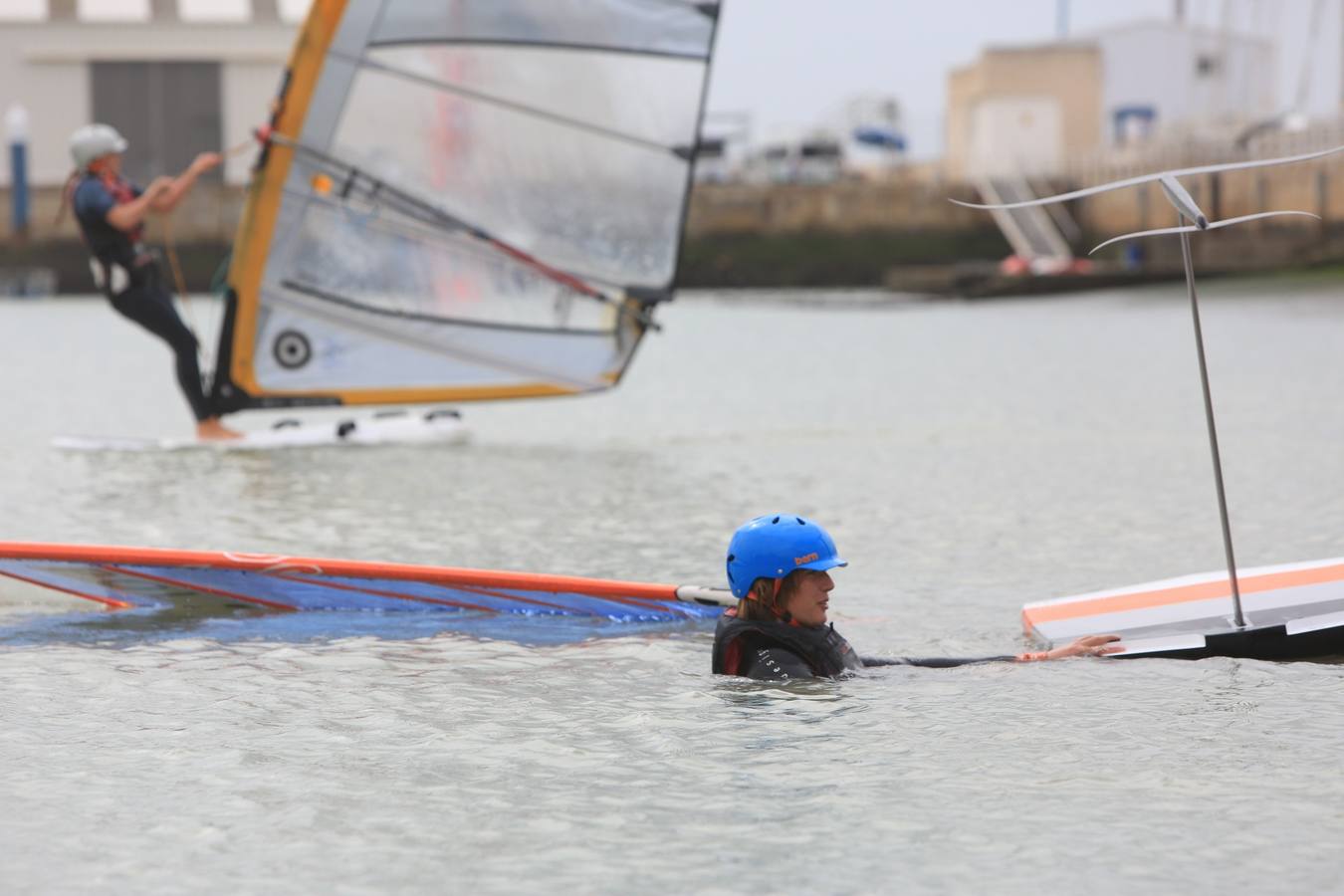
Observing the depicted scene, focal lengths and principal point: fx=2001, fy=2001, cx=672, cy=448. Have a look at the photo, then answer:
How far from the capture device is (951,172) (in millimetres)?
50969

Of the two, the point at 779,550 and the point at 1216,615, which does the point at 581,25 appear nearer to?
the point at 1216,615

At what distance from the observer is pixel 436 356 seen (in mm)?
12258

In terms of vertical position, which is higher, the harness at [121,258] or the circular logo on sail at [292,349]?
the harness at [121,258]

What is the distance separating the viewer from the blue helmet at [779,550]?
548 centimetres

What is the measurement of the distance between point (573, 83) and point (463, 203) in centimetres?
99

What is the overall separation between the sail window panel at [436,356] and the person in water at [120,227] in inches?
34.5

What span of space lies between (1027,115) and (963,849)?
5098cm

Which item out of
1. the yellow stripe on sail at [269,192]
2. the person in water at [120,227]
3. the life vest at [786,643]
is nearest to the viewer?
the life vest at [786,643]

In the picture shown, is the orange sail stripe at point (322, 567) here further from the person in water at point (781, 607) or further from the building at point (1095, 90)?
the building at point (1095, 90)

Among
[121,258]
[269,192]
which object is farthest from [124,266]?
[269,192]

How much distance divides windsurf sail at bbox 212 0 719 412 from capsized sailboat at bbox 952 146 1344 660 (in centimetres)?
591

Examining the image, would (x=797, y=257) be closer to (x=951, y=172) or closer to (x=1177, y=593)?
(x=951, y=172)

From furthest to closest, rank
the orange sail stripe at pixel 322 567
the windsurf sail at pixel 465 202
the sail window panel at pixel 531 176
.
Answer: the sail window panel at pixel 531 176 → the windsurf sail at pixel 465 202 → the orange sail stripe at pixel 322 567

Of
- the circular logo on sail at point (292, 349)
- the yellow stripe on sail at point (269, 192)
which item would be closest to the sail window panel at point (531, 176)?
the yellow stripe on sail at point (269, 192)
